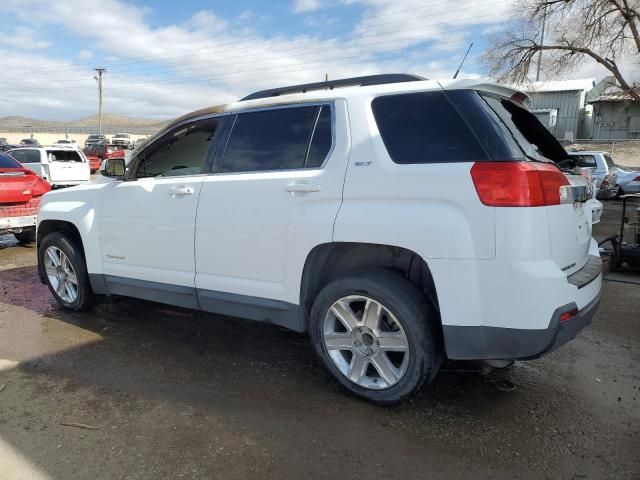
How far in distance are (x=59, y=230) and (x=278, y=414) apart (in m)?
3.24

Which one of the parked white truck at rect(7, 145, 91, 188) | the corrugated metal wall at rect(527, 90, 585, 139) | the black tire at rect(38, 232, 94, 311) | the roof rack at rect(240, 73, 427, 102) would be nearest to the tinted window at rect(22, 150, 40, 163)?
the parked white truck at rect(7, 145, 91, 188)

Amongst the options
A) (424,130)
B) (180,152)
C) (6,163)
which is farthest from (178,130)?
(6,163)

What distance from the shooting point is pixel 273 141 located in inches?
139

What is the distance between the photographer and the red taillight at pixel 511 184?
8.41 ft

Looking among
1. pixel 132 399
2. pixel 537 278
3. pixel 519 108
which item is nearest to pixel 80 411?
pixel 132 399

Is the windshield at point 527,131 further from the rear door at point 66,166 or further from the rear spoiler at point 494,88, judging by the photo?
the rear door at point 66,166

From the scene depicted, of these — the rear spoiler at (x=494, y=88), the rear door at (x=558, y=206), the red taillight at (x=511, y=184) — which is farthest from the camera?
the rear spoiler at (x=494, y=88)

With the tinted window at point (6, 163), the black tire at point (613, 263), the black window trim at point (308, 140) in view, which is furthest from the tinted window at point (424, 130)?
the tinted window at point (6, 163)

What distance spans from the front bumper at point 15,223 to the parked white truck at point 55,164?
384 inches

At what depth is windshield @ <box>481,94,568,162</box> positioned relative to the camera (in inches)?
113

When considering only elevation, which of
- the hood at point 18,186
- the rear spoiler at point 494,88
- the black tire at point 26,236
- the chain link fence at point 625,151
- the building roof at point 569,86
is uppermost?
the building roof at point 569,86

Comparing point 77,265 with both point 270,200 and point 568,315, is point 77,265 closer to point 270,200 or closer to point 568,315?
point 270,200

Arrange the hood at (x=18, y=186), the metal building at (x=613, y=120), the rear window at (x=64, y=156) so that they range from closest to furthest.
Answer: the hood at (x=18, y=186) → the rear window at (x=64, y=156) → the metal building at (x=613, y=120)

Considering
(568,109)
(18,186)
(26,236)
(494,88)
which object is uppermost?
(568,109)
